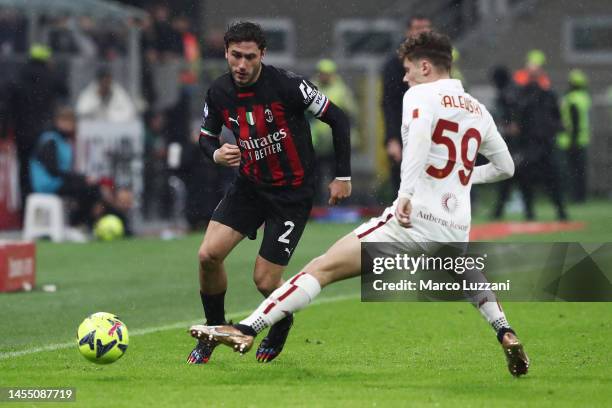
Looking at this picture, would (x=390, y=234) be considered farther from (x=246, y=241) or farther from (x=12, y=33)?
(x=12, y=33)

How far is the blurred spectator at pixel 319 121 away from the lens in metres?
22.3

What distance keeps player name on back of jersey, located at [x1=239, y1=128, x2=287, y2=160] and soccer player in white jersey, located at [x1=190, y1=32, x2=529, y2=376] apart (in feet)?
3.66

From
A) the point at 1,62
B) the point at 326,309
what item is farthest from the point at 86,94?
the point at 326,309

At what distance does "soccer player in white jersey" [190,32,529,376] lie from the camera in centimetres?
752

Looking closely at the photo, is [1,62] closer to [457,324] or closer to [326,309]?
[326,309]

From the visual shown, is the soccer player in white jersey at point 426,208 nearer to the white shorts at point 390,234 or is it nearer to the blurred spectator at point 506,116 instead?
the white shorts at point 390,234

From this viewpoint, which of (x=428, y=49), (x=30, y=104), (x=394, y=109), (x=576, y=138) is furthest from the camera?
(x=576, y=138)

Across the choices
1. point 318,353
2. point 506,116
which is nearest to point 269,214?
point 318,353

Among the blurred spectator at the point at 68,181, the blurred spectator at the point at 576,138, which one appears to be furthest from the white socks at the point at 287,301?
the blurred spectator at the point at 576,138

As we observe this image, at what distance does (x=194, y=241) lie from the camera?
1892 centimetres

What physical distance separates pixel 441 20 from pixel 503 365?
23.3 metres

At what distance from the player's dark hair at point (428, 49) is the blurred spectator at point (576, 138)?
1839 cm

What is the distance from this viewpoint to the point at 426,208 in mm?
7535

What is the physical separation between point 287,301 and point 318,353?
138 centimetres
